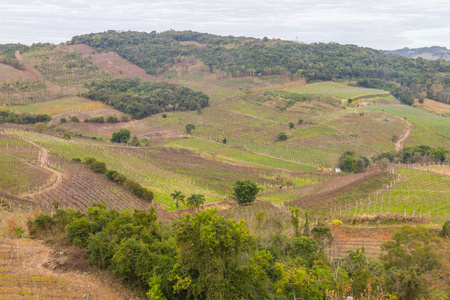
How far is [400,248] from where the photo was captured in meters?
26.0

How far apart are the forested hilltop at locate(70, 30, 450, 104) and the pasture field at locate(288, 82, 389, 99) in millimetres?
8382

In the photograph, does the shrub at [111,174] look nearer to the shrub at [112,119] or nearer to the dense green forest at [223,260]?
the dense green forest at [223,260]

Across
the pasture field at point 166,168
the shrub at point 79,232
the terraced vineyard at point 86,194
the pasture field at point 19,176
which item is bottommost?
the pasture field at point 166,168

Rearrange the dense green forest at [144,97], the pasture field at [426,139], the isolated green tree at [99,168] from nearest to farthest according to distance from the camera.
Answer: the isolated green tree at [99,168], the pasture field at [426,139], the dense green forest at [144,97]

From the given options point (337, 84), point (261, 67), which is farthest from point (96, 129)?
point (337, 84)

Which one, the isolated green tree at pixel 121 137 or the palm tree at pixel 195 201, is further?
the isolated green tree at pixel 121 137

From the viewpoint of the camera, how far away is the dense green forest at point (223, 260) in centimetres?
1809

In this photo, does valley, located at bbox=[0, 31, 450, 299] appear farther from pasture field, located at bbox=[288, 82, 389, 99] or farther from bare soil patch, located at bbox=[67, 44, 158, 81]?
bare soil patch, located at bbox=[67, 44, 158, 81]

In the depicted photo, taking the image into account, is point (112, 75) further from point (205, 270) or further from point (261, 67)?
point (205, 270)

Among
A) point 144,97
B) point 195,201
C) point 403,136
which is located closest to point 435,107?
point 403,136

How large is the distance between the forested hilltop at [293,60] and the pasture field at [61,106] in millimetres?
56210

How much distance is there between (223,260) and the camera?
18250 mm

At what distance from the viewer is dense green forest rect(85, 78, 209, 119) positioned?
10994 centimetres

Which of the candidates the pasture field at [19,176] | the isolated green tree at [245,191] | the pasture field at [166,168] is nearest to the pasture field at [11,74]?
the pasture field at [166,168]
